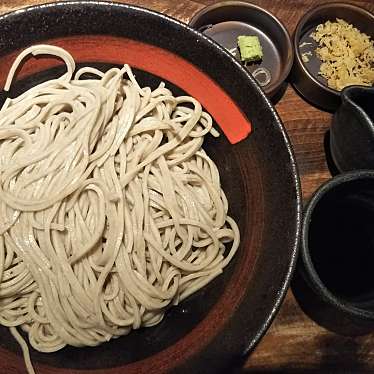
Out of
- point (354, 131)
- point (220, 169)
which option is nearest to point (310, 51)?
point (354, 131)

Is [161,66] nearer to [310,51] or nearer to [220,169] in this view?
[220,169]

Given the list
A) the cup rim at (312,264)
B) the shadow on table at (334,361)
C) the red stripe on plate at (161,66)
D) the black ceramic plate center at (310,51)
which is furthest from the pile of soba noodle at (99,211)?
the black ceramic plate center at (310,51)

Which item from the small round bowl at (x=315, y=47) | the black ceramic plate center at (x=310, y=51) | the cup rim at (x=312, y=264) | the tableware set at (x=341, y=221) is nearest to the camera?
the cup rim at (x=312, y=264)

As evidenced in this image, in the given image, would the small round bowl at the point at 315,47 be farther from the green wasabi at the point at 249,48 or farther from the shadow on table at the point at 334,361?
the shadow on table at the point at 334,361

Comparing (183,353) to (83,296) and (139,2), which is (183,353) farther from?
(139,2)

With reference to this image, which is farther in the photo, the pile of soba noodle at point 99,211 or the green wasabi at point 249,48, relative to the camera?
the green wasabi at point 249,48

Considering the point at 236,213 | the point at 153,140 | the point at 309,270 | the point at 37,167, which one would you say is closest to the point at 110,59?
the point at 153,140
